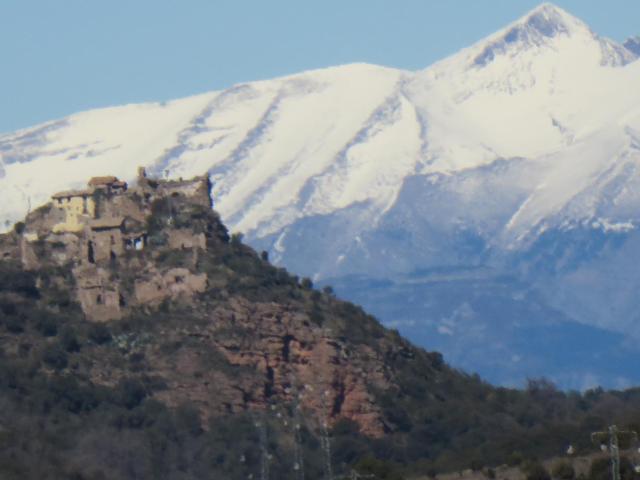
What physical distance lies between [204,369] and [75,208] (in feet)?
70.4

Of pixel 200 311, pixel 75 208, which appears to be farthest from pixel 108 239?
pixel 75 208

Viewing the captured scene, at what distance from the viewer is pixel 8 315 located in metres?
133

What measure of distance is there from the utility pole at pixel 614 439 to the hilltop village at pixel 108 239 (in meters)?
32.0

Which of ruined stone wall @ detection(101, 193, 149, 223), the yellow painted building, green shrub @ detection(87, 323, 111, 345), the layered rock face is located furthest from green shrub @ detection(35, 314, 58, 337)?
ruined stone wall @ detection(101, 193, 149, 223)

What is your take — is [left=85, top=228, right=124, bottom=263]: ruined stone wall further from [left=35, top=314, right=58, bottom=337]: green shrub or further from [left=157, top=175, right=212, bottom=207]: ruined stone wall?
[left=157, top=175, right=212, bottom=207]: ruined stone wall

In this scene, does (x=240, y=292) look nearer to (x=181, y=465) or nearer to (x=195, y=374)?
(x=195, y=374)

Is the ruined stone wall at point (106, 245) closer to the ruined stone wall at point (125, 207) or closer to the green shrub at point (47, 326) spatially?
the ruined stone wall at point (125, 207)

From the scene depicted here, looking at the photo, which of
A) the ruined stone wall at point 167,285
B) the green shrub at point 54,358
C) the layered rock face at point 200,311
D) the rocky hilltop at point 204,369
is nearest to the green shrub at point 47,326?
the rocky hilltop at point 204,369

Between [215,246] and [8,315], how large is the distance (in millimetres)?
11770

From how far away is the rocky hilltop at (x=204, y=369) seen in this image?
118688 mm

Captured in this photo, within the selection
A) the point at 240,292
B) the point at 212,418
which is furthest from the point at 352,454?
the point at 240,292

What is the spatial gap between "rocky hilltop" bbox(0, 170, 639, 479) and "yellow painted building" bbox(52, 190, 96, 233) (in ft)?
0.46

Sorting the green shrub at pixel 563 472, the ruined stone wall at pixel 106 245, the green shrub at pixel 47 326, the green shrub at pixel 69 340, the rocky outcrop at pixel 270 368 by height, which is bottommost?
the green shrub at pixel 563 472

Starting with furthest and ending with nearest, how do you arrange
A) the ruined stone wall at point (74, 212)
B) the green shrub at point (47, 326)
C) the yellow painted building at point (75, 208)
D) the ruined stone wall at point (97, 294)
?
the yellow painted building at point (75, 208), the ruined stone wall at point (74, 212), the ruined stone wall at point (97, 294), the green shrub at point (47, 326)
